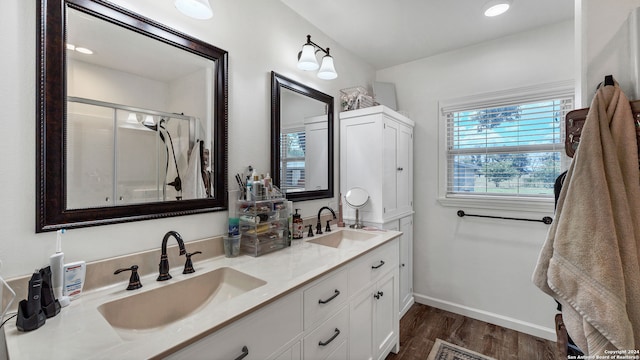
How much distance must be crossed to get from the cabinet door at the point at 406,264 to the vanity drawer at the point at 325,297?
1.32 meters

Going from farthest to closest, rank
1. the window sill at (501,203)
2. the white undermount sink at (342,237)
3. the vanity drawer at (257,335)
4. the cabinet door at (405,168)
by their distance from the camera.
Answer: the cabinet door at (405,168)
the window sill at (501,203)
the white undermount sink at (342,237)
the vanity drawer at (257,335)

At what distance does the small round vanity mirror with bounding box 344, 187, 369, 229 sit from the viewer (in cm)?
227

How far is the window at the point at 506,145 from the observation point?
219 cm

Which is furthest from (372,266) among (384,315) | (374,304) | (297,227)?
(297,227)

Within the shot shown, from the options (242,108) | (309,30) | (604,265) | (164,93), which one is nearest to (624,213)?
(604,265)

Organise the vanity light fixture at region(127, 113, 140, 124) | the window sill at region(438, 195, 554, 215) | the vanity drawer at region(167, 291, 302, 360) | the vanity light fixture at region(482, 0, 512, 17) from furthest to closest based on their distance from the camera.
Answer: the window sill at region(438, 195, 554, 215) → the vanity light fixture at region(482, 0, 512, 17) → the vanity light fixture at region(127, 113, 140, 124) → the vanity drawer at region(167, 291, 302, 360)

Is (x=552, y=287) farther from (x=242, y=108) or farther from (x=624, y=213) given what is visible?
(x=242, y=108)

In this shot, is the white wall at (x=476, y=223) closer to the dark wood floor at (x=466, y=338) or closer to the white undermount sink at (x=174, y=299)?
the dark wood floor at (x=466, y=338)

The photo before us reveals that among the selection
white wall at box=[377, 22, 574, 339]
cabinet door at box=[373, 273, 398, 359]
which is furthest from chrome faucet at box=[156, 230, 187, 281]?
white wall at box=[377, 22, 574, 339]

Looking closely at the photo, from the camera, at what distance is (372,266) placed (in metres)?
1.67

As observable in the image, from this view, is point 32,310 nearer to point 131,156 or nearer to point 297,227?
point 131,156

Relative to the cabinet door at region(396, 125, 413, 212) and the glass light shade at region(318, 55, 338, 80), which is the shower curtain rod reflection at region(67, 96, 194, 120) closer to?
the glass light shade at region(318, 55, 338, 80)

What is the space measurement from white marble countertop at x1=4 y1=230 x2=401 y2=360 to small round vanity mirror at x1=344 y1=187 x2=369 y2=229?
94 centimetres

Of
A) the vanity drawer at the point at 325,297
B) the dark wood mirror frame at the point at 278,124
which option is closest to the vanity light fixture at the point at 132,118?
the dark wood mirror frame at the point at 278,124
